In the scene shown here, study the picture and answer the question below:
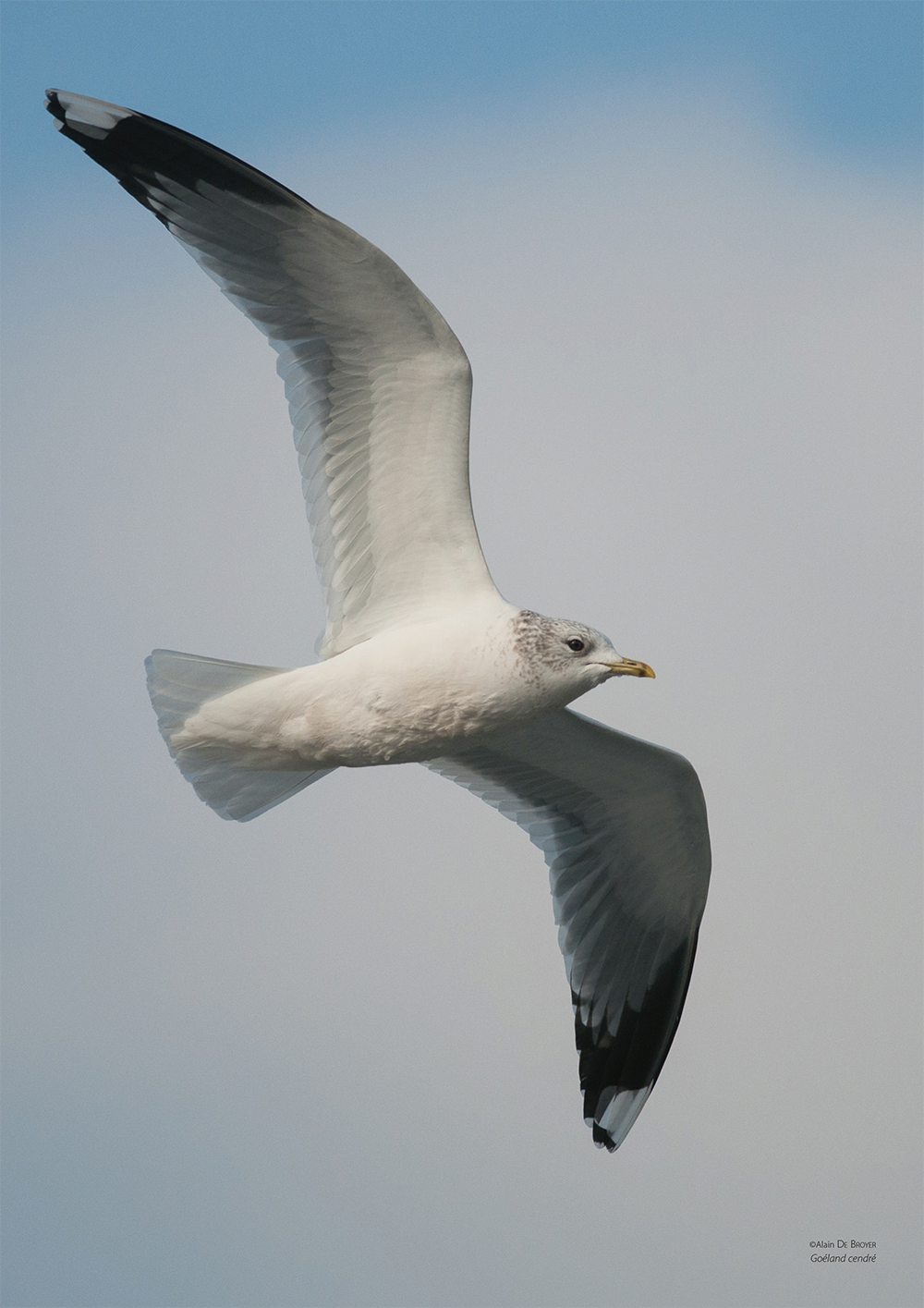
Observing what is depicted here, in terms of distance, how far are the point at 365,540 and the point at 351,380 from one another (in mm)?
646

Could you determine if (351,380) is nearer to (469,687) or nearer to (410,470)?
(410,470)

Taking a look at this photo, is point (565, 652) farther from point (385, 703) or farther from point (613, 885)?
point (613, 885)

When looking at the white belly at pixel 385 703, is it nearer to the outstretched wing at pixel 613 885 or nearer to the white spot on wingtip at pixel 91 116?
the outstretched wing at pixel 613 885

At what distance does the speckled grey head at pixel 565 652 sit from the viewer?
5691 mm

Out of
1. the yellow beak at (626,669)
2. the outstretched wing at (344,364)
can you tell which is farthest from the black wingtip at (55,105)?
the yellow beak at (626,669)

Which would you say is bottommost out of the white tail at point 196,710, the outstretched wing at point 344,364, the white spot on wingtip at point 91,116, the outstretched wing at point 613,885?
the outstretched wing at point 613,885

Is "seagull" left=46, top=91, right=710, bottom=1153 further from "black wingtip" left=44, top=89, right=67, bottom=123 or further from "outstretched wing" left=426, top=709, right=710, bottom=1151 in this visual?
"outstretched wing" left=426, top=709, right=710, bottom=1151

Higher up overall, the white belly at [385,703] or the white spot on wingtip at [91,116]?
the white spot on wingtip at [91,116]

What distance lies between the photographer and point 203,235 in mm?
5902

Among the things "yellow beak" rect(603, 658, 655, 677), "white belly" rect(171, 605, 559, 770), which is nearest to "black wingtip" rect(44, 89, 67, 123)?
"white belly" rect(171, 605, 559, 770)

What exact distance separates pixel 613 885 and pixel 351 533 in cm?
226

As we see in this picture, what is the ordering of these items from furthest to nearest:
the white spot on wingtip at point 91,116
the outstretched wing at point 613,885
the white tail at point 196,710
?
the outstretched wing at point 613,885, the white tail at point 196,710, the white spot on wingtip at point 91,116

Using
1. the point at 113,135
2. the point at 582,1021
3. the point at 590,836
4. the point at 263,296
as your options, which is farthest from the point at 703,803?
the point at 113,135

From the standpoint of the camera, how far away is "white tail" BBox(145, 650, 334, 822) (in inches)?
238
